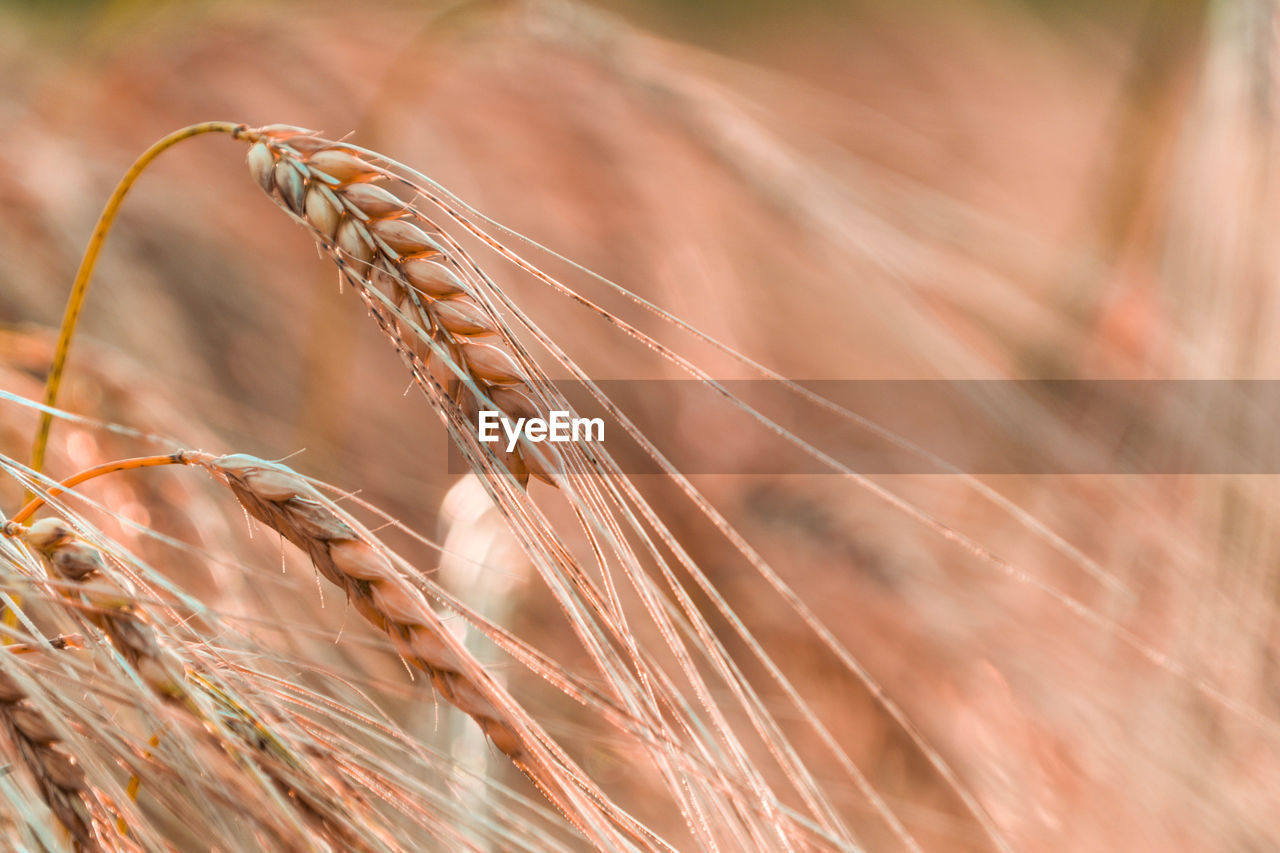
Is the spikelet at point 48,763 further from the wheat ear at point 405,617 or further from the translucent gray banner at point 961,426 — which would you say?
the translucent gray banner at point 961,426

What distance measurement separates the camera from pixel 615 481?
262mm

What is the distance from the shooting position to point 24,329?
537 millimetres

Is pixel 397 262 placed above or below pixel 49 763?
above

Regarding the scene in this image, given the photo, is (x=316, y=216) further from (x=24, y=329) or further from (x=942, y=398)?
(x=942, y=398)

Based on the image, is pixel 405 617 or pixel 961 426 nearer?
pixel 405 617

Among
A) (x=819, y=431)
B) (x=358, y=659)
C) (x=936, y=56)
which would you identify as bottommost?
(x=358, y=659)

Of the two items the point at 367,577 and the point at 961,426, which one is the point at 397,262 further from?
the point at 961,426

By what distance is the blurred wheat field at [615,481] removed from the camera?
21 cm

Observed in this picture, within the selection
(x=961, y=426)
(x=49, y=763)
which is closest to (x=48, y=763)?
(x=49, y=763)

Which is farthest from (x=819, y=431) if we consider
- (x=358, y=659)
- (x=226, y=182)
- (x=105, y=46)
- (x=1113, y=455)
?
(x=105, y=46)

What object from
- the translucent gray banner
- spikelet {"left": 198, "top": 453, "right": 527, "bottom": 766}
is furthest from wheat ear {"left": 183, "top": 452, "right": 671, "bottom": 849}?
the translucent gray banner

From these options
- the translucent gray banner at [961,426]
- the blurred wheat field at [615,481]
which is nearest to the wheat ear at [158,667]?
the blurred wheat field at [615,481]

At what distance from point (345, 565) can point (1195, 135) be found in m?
0.67

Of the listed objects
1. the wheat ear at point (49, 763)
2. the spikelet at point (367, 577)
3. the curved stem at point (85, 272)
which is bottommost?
the wheat ear at point (49, 763)
